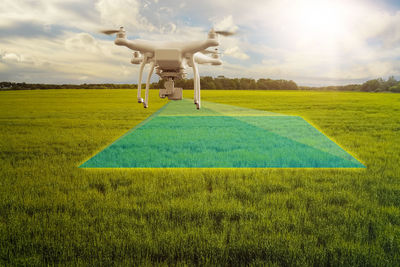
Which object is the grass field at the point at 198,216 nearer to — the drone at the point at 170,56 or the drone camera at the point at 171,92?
the drone camera at the point at 171,92

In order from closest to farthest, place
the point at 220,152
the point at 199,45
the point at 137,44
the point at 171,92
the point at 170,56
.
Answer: the point at 170,56 → the point at 199,45 → the point at 137,44 → the point at 171,92 → the point at 220,152

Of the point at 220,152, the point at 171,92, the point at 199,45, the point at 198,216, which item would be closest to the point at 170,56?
the point at 199,45

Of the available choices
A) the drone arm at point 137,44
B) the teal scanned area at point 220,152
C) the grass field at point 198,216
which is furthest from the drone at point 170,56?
the teal scanned area at point 220,152

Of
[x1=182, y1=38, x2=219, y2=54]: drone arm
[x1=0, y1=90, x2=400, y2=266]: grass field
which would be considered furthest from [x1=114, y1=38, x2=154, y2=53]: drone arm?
[x1=0, y1=90, x2=400, y2=266]: grass field

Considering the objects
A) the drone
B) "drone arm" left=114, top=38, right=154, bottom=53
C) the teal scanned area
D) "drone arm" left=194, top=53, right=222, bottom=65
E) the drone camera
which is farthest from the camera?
the teal scanned area

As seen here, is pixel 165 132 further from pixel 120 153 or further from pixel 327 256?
pixel 327 256

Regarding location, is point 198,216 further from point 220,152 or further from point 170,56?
point 220,152

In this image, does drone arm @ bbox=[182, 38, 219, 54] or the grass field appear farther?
the grass field

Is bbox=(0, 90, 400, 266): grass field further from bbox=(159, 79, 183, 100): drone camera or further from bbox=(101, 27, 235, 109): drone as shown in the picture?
bbox=(101, 27, 235, 109): drone
